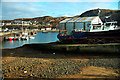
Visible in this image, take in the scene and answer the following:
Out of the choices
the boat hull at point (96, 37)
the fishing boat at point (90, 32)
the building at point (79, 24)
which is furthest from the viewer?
the building at point (79, 24)

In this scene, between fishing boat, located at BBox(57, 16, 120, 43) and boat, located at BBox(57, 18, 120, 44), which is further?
fishing boat, located at BBox(57, 16, 120, 43)

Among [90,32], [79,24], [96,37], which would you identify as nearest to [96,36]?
[96,37]

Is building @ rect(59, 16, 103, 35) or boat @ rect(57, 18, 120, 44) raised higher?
building @ rect(59, 16, 103, 35)

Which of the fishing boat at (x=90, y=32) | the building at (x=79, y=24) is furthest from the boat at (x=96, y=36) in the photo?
the building at (x=79, y=24)

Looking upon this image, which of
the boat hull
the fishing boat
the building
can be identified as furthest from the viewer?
the building

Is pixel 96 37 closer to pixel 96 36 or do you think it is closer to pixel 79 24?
pixel 96 36

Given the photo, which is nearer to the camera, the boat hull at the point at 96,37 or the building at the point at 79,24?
the boat hull at the point at 96,37

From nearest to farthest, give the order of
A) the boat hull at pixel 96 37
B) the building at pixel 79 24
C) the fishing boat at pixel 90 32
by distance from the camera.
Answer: the boat hull at pixel 96 37
the fishing boat at pixel 90 32
the building at pixel 79 24

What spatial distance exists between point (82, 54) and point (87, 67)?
313cm

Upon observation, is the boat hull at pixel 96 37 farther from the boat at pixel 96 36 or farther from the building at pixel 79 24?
the building at pixel 79 24

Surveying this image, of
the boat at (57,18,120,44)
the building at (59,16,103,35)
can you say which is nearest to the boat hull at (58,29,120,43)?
the boat at (57,18,120,44)

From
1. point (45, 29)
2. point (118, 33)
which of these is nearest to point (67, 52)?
point (118, 33)

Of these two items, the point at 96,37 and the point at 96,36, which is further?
the point at 96,36

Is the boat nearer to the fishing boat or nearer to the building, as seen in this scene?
the fishing boat
